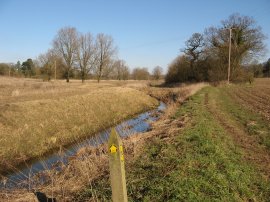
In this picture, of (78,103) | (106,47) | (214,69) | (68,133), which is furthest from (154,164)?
(106,47)

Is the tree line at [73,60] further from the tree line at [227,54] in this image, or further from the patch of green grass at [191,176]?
the patch of green grass at [191,176]

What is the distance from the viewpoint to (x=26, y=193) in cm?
680

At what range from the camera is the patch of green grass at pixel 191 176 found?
19.0 ft

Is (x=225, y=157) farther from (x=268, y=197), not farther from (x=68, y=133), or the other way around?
(x=68, y=133)

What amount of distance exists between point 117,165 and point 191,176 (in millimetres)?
3547

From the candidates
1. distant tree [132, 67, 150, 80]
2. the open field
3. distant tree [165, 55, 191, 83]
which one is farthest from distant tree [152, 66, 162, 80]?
the open field

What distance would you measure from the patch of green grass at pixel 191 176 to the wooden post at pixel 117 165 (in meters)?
2.02

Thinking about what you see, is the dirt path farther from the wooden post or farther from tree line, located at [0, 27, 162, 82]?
tree line, located at [0, 27, 162, 82]

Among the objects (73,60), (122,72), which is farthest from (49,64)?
(122,72)

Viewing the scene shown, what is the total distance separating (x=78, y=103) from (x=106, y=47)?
4559 centimetres

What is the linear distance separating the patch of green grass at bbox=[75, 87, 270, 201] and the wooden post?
2023 mm

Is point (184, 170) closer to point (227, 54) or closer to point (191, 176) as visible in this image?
point (191, 176)

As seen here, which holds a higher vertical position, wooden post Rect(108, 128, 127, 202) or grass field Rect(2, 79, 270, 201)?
wooden post Rect(108, 128, 127, 202)

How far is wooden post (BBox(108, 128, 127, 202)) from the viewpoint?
3574 millimetres
